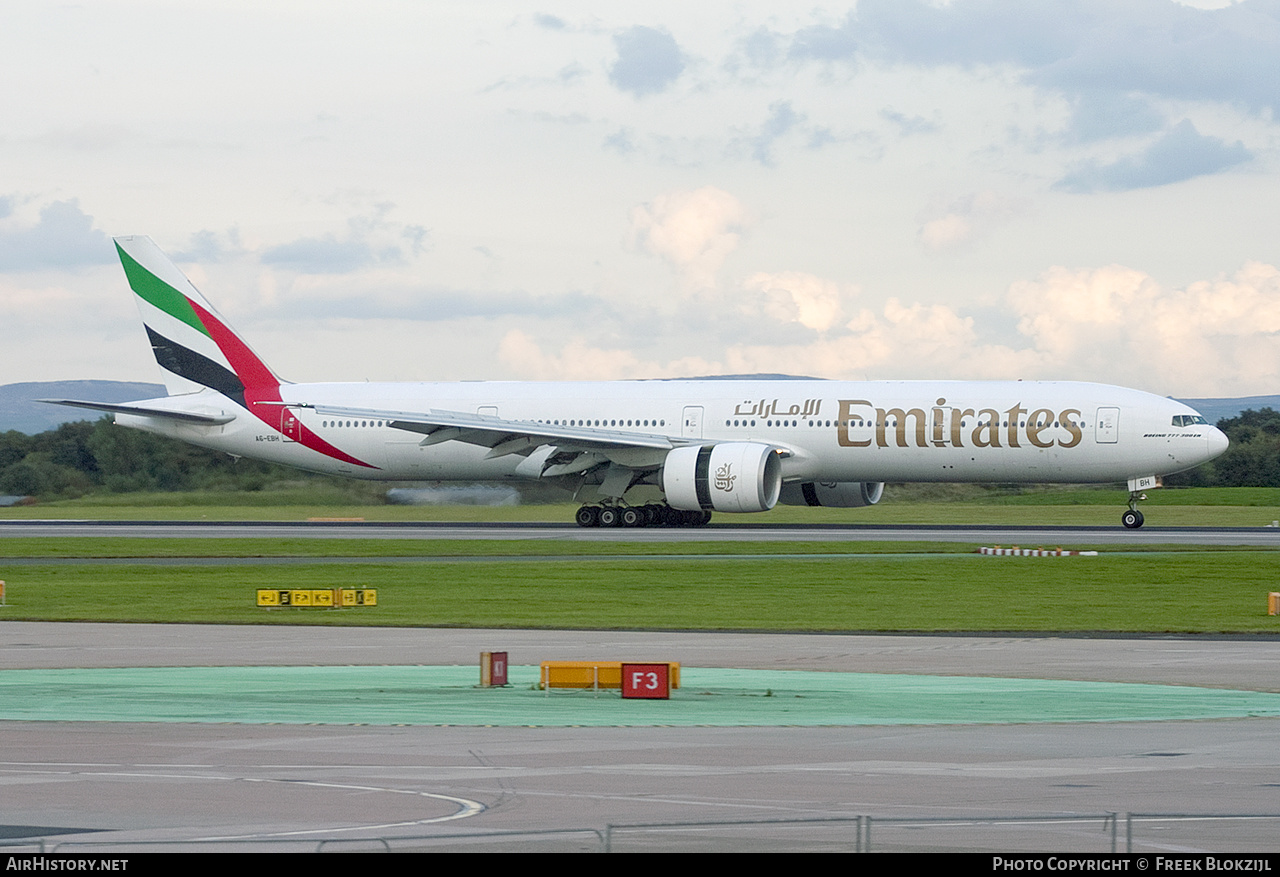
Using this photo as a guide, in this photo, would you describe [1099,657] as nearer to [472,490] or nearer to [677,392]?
[677,392]

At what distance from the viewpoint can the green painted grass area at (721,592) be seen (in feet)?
101

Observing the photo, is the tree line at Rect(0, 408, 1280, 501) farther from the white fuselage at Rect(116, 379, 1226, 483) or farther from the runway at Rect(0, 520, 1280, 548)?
the white fuselage at Rect(116, 379, 1226, 483)

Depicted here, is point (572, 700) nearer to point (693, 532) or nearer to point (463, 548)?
point (463, 548)

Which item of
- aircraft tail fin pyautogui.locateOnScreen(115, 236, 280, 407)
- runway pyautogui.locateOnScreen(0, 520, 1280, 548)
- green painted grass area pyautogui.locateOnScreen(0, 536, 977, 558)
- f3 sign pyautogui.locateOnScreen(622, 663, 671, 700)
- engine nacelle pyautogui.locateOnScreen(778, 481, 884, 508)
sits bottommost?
f3 sign pyautogui.locateOnScreen(622, 663, 671, 700)

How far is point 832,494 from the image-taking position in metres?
62.2

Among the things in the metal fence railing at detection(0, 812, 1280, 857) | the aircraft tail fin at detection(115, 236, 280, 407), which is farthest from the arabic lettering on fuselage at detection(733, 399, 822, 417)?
the metal fence railing at detection(0, 812, 1280, 857)

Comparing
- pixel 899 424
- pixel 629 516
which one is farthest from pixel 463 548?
pixel 899 424

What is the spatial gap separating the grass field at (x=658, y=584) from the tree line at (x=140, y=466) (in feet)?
51.6

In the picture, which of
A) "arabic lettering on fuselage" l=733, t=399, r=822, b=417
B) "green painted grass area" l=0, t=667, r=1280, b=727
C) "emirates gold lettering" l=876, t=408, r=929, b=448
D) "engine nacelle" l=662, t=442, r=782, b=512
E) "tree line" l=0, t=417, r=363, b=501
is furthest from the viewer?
"tree line" l=0, t=417, r=363, b=501

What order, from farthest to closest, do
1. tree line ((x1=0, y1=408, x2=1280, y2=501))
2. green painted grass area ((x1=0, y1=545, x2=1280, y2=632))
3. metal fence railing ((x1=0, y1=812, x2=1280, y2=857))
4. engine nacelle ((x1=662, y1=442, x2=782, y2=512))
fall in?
tree line ((x1=0, y1=408, x2=1280, y2=501)) < engine nacelle ((x1=662, y1=442, x2=782, y2=512)) < green painted grass area ((x1=0, y1=545, x2=1280, y2=632)) < metal fence railing ((x1=0, y1=812, x2=1280, y2=857))

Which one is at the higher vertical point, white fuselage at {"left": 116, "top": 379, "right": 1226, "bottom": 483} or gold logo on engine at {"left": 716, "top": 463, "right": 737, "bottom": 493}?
white fuselage at {"left": 116, "top": 379, "right": 1226, "bottom": 483}

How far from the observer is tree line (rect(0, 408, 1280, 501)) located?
233 feet

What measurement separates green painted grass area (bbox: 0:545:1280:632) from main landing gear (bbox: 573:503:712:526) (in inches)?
547

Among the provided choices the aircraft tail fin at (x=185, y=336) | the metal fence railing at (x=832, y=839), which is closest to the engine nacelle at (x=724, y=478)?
the aircraft tail fin at (x=185, y=336)
